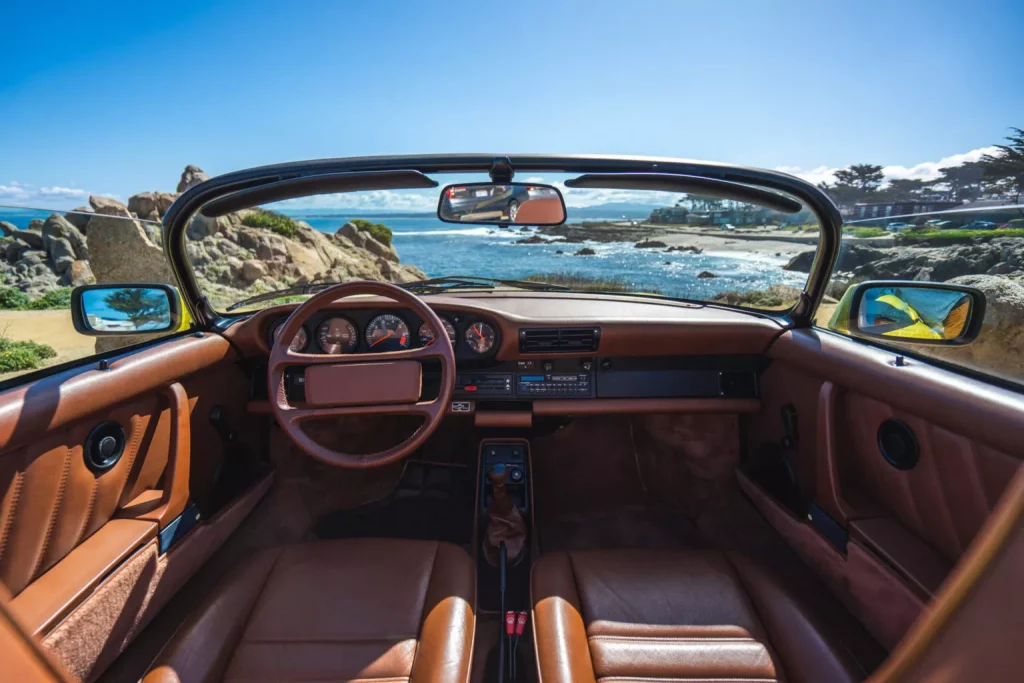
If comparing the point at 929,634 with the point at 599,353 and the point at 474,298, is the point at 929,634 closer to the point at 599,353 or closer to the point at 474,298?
the point at 599,353

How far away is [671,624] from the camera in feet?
5.50

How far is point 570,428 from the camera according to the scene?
3.63 meters

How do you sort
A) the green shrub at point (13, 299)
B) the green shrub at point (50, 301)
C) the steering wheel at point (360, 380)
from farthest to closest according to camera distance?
the green shrub at point (50, 301) < the green shrub at point (13, 299) < the steering wheel at point (360, 380)

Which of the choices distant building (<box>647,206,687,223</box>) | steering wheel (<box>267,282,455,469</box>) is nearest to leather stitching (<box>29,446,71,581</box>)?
steering wheel (<box>267,282,455,469</box>)

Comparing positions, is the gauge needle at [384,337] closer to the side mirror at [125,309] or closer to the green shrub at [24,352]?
the side mirror at [125,309]

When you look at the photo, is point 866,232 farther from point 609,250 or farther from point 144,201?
point 144,201

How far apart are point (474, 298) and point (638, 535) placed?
5.41 ft

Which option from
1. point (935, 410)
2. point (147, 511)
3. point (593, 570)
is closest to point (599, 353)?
point (593, 570)

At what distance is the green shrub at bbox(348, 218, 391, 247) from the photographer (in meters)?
2.85

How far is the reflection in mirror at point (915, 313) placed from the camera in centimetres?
182

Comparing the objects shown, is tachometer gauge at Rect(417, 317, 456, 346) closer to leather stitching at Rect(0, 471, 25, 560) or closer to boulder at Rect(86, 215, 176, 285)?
leather stitching at Rect(0, 471, 25, 560)

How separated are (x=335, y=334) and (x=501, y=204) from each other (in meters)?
1.07

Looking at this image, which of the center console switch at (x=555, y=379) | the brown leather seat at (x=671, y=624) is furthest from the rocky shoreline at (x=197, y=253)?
the brown leather seat at (x=671, y=624)

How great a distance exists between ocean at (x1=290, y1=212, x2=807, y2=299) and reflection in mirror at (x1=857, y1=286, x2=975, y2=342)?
0.52 meters
